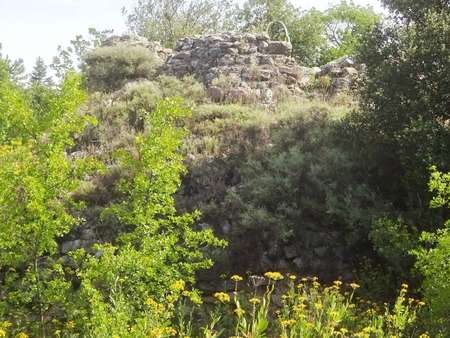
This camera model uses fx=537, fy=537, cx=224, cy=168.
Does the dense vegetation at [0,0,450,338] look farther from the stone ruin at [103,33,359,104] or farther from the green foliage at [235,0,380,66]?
the green foliage at [235,0,380,66]

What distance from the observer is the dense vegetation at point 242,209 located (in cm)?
610

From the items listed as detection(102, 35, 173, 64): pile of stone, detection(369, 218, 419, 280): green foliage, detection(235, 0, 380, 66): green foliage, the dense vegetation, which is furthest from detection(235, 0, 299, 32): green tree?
detection(369, 218, 419, 280): green foliage

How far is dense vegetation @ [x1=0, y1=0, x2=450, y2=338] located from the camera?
6.10m

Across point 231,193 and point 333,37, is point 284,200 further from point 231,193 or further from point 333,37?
point 333,37

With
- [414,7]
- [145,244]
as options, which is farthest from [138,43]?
[145,244]

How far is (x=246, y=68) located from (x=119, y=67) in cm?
411

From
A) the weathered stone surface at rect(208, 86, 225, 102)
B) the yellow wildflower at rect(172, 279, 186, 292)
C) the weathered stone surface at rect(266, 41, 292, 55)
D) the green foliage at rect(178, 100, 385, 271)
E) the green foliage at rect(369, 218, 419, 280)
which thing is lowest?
the yellow wildflower at rect(172, 279, 186, 292)

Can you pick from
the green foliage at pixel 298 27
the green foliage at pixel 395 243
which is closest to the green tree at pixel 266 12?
the green foliage at pixel 298 27

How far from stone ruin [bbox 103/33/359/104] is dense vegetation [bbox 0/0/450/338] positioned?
0.77 meters

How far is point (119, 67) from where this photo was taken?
1672cm

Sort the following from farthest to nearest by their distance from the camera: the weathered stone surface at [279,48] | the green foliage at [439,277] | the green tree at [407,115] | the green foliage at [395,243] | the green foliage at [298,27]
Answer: the green foliage at [298,27], the weathered stone surface at [279,48], the green tree at [407,115], the green foliage at [395,243], the green foliage at [439,277]

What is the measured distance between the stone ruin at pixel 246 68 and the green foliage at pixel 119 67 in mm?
578

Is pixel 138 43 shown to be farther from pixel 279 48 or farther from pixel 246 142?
pixel 246 142

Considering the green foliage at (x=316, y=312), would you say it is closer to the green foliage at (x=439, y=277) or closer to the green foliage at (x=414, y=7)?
the green foliage at (x=439, y=277)
